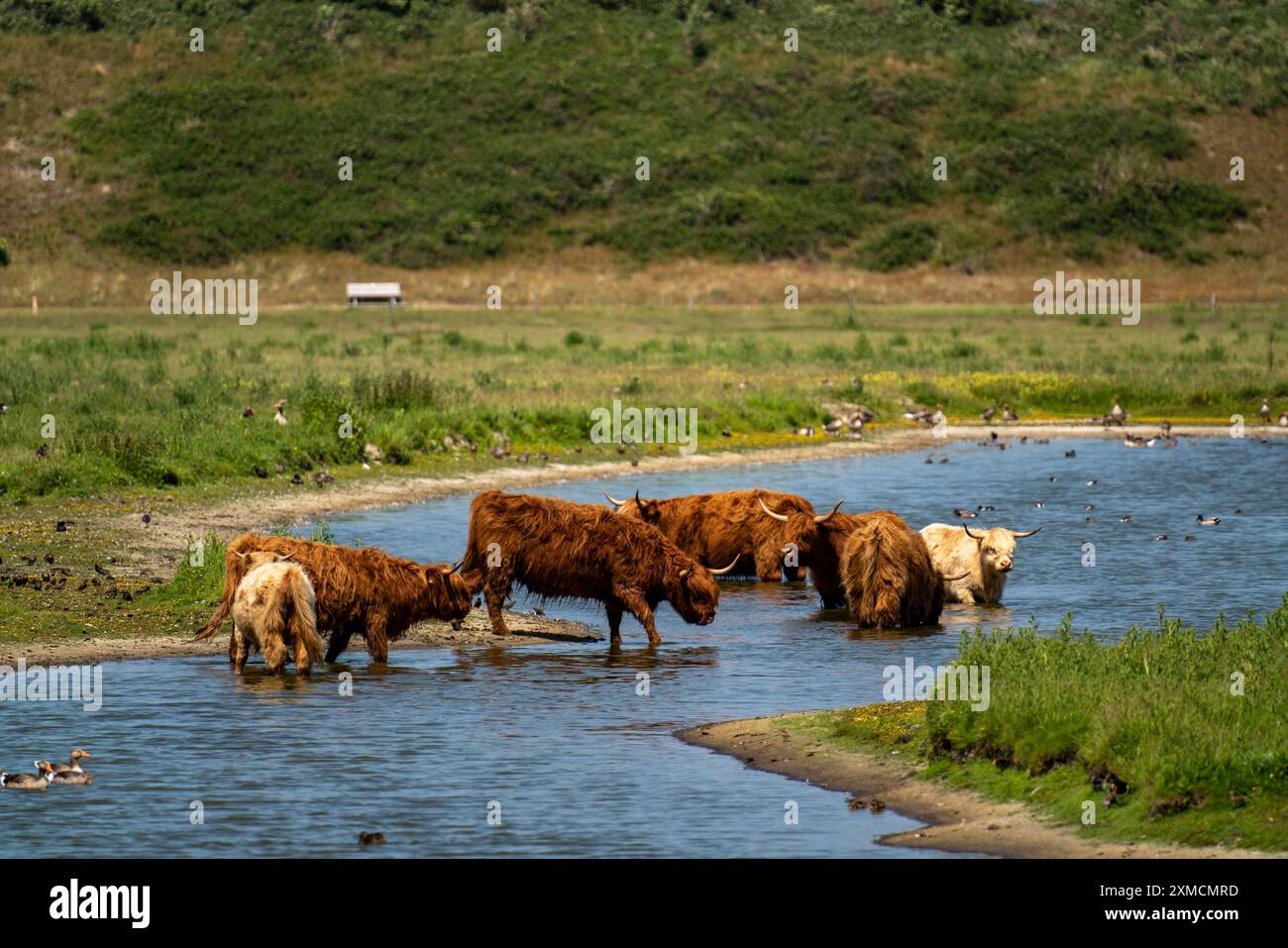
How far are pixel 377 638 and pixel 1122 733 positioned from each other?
7.07m

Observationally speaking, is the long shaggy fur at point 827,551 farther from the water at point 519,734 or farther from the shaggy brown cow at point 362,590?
the shaggy brown cow at point 362,590

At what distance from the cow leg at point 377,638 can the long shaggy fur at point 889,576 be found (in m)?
4.84

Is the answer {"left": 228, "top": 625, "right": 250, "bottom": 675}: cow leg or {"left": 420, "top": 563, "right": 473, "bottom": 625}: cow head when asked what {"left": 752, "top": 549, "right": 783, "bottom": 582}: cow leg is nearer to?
{"left": 420, "top": 563, "right": 473, "bottom": 625}: cow head

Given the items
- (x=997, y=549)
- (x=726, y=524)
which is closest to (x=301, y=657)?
(x=726, y=524)

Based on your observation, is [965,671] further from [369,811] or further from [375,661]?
[375,661]

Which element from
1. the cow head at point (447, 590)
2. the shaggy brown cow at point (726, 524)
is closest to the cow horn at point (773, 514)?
the shaggy brown cow at point (726, 524)

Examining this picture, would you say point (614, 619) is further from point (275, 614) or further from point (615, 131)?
point (615, 131)

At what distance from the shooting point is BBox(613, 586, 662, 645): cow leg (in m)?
18.0

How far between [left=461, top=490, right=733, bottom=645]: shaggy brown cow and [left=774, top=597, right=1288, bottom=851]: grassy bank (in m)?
4.21

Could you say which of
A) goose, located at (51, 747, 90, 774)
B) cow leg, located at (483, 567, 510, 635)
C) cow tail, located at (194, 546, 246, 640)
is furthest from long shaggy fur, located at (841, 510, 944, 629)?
goose, located at (51, 747, 90, 774)

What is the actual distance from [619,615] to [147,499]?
9.79 meters

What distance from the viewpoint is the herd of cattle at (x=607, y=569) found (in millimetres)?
15625

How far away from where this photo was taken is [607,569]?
18047mm
